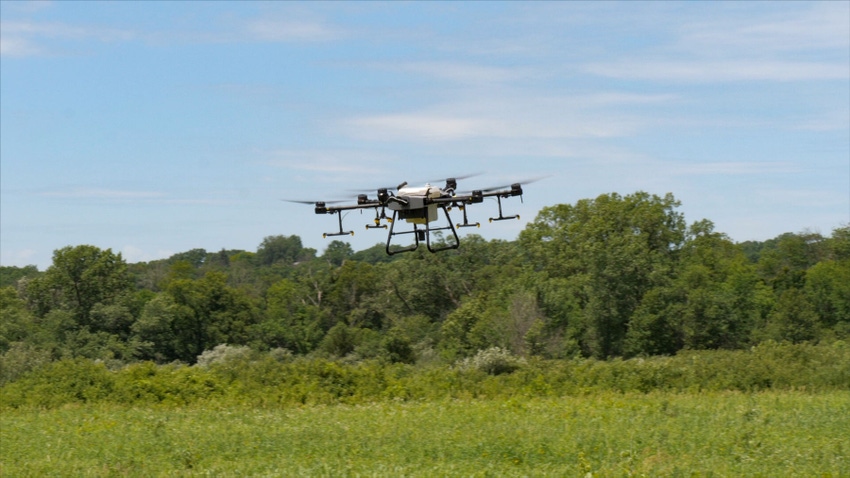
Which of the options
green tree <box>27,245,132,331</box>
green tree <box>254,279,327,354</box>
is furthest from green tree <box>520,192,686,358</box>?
green tree <box>27,245,132,331</box>

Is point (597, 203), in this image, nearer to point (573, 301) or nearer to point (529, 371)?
point (573, 301)

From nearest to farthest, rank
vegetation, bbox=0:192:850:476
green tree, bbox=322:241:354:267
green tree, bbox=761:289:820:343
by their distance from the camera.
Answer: vegetation, bbox=0:192:850:476 < green tree, bbox=761:289:820:343 < green tree, bbox=322:241:354:267

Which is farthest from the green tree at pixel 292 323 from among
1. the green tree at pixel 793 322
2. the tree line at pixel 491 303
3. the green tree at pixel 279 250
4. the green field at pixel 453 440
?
the green tree at pixel 279 250

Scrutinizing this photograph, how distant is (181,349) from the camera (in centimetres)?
5894

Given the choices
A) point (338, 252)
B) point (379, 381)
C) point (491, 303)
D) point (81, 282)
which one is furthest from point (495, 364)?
point (338, 252)

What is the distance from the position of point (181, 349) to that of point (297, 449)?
42.7m

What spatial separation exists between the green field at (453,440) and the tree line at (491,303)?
892 inches

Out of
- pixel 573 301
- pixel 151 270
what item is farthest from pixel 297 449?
pixel 151 270

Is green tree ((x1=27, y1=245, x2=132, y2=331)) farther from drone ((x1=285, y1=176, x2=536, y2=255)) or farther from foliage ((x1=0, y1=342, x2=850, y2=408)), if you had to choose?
drone ((x1=285, y1=176, x2=536, y2=255))

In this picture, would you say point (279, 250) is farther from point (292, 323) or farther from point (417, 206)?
point (417, 206)

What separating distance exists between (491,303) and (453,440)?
37389 mm

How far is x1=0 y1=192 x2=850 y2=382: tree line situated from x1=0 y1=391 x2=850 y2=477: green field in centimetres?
2266

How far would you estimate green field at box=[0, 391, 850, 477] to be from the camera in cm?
1606

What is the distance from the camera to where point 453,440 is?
1828 centimetres
